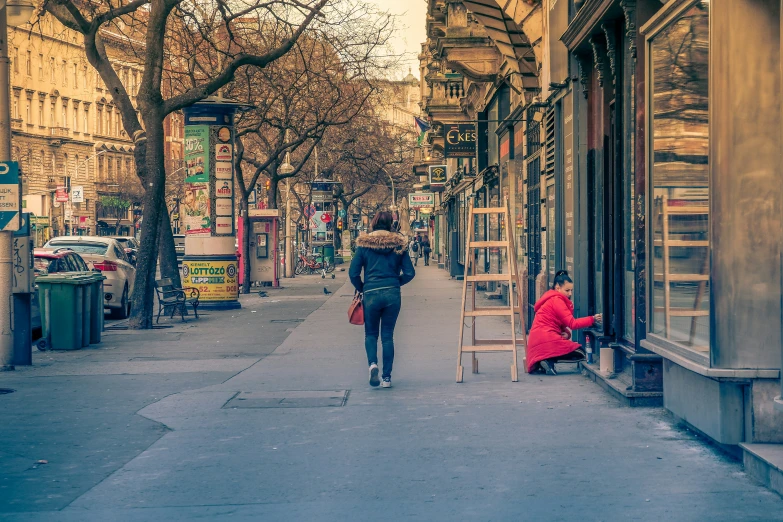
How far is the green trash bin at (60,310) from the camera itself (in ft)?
50.3

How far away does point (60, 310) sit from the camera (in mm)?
15445

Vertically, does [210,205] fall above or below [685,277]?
above

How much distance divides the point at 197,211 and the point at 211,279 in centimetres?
153

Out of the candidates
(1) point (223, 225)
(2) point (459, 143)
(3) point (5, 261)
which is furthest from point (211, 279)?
(3) point (5, 261)

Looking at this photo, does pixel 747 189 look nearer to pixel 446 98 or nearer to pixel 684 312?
pixel 684 312

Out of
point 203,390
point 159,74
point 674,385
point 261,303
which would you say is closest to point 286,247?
point 261,303

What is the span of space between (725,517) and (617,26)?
6107mm

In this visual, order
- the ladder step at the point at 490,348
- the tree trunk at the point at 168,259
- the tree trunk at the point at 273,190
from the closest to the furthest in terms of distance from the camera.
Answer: the ladder step at the point at 490,348, the tree trunk at the point at 168,259, the tree trunk at the point at 273,190

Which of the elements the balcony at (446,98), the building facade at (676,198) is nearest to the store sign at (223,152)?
the building facade at (676,198)

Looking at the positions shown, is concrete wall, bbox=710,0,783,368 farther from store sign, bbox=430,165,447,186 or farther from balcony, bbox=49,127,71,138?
balcony, bbox=49,127,71,138

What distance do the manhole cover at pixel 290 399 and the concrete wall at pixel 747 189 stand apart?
4.03m

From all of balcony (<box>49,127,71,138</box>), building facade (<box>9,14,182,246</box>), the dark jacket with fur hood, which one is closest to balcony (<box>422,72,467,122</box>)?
the dark jacket with fur hood

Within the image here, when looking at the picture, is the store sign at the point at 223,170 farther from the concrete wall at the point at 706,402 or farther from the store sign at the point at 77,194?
the store sign at the point at 77,194

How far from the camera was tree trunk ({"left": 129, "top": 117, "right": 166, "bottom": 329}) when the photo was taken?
64.4ft
